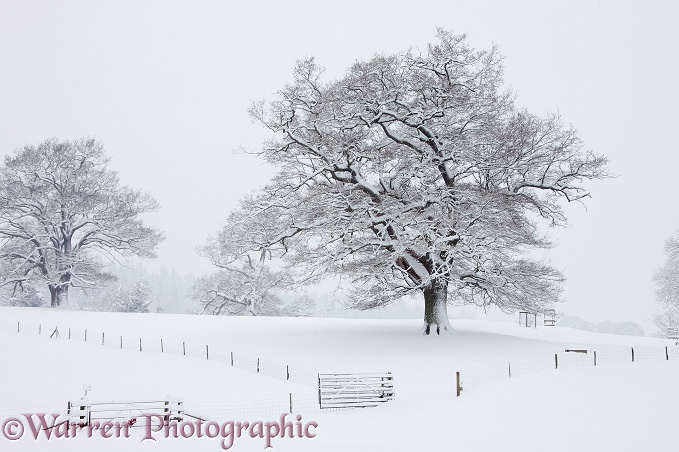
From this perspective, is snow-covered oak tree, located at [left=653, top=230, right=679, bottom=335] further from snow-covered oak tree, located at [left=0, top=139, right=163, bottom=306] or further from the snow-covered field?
snow-covered oak tree, located at [left=0, top=139, right=163, bottom=306]

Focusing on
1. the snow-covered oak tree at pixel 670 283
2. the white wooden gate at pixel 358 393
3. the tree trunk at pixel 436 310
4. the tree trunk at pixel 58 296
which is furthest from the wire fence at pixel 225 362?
the snow-covered oak tree at pixel 670 283

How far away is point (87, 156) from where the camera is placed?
159ft

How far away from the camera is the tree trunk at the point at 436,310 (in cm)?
2944

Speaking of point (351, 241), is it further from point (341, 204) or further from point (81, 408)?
point (81, 408)

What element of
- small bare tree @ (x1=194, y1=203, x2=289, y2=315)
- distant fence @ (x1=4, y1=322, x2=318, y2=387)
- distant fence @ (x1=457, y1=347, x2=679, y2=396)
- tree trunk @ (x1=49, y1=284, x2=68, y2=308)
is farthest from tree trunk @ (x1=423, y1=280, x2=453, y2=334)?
tree trunk @ (x1=49, y1=284, x2=68, y2=308)

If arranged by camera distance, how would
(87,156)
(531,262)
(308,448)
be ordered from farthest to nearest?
1. (87,156)
2. (531,262)
3. (308,448)

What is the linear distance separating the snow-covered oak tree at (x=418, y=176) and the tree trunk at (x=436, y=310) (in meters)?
0.06

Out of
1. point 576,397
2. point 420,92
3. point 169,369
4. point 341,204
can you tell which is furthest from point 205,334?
point 576,397

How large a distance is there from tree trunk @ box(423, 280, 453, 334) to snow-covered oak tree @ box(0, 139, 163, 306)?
29.4 meters

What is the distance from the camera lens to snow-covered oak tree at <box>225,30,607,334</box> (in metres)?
27.0

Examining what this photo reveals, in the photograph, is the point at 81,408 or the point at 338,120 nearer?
the point at 81,408

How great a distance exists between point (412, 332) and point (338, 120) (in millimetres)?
12706

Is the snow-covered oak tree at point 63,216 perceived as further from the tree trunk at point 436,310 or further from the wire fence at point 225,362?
the tree trunk at point 436,310

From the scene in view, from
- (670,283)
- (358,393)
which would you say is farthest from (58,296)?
(670,283)
